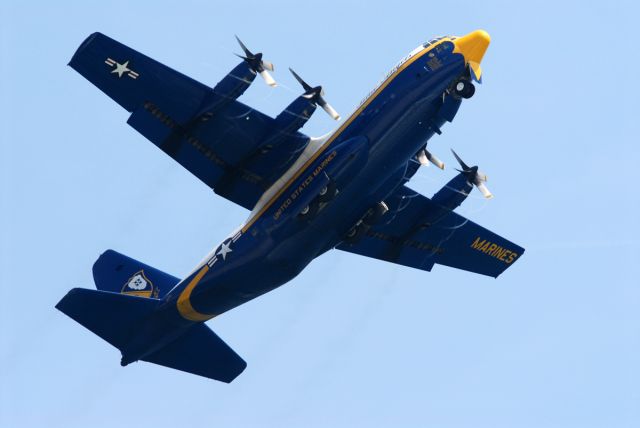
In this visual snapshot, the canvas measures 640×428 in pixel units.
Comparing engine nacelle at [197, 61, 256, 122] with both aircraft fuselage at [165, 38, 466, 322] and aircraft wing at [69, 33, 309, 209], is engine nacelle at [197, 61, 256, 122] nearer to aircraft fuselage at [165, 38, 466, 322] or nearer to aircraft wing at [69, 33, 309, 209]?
aircraft wing at [69, 33, 309, 209]

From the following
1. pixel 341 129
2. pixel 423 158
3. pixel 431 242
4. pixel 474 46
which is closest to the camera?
pixel 474 46

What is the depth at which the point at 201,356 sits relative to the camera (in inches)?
1598

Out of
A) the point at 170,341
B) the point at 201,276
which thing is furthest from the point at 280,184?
the point at 170,341

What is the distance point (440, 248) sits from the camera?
43469 millimetres

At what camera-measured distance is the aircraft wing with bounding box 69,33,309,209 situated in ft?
118

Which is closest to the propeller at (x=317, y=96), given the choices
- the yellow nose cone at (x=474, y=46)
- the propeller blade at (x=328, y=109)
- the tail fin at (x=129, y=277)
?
the propeller blade at (x=328, y=109)

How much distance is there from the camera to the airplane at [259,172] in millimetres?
35594

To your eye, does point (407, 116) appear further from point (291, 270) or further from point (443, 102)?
point (291, 270)

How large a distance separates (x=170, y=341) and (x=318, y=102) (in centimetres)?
985

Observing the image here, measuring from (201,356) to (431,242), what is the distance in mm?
9245

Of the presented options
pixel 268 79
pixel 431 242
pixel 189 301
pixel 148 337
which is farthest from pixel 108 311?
pixel 431 242

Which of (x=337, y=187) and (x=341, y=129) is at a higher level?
(x=341, y=129)

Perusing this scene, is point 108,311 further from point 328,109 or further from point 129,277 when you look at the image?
point 328,109

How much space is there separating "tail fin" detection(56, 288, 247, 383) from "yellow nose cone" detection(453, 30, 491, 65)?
12.8 metres
